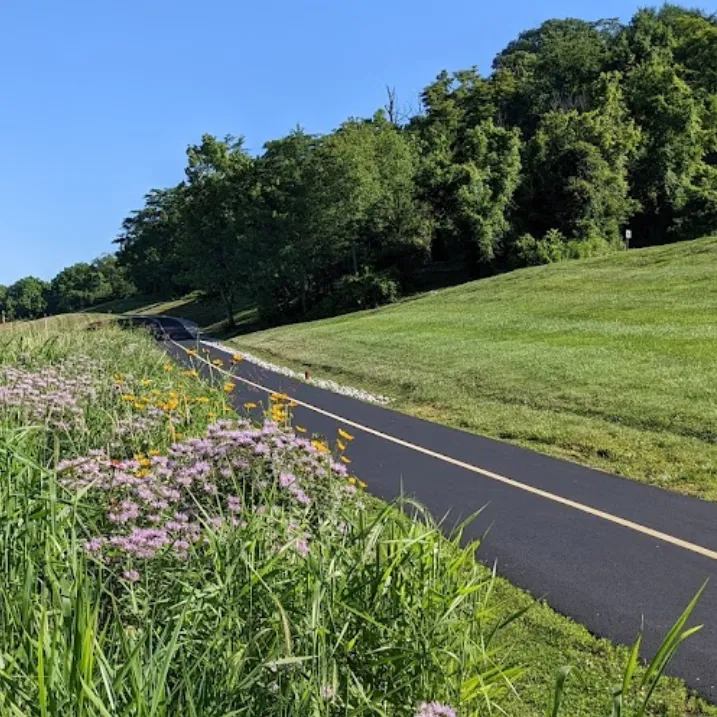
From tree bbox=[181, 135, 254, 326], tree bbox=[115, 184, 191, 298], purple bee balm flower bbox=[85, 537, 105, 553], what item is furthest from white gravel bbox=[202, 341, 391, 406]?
tree bbox=[115, 184, 191, 298]

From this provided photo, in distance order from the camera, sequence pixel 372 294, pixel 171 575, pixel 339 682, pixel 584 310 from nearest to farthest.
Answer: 1. pixel 339 682
2. pixel 171 575
3. pixel 584 310
4. pixel 372 294

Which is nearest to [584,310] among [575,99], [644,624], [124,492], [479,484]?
[479,484]

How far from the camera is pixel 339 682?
2.89 meters

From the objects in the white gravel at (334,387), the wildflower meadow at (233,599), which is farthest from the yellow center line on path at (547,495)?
the white gravel at (334,387)

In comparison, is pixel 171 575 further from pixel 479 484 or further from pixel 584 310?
pixel 584 310

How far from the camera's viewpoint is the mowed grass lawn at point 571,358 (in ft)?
34.9

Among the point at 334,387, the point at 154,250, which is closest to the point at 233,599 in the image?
the point at 334,387

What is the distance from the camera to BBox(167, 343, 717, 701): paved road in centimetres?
508

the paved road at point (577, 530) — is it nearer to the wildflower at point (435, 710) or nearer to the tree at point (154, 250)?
the wildflower at point (435, 710)

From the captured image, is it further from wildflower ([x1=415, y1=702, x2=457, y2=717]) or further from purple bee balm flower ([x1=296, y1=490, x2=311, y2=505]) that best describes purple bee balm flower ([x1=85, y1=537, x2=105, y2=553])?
wildflower ([x1=415, y1=702, x2=457, y2=717])

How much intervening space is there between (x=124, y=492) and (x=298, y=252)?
1577 inches

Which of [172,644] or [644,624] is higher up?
[172,644]

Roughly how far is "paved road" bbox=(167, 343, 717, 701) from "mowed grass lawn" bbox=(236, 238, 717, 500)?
854 mm

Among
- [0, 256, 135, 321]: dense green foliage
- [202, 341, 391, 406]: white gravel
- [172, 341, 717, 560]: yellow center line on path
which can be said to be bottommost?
[172, 341, 717, 560]: yellow center line on path
